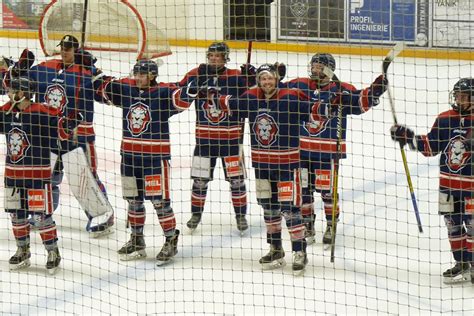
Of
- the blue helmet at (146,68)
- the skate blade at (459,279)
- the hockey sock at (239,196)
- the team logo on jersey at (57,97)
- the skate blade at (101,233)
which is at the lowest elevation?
the skate blade at (459,279)

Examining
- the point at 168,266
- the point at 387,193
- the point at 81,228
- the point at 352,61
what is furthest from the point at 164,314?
the point at 352,61

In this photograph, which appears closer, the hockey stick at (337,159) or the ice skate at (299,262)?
the ice skate at (299,262)

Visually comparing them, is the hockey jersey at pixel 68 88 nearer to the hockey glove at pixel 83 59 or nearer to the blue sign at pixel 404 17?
the hockey glove at pixel 83 59

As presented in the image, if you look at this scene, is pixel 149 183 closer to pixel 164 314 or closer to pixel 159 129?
pixel 159 129

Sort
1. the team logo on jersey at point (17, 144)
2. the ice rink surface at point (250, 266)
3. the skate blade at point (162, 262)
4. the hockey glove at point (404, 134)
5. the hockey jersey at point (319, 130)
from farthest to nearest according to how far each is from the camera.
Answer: the hockey jersey at point (319, 130) < the skate blade at point (162, 262) < the team logo on jersey at point (17, 144) < the hockey glove at point (404, 134) < the ice rink surface at point (250, 266)

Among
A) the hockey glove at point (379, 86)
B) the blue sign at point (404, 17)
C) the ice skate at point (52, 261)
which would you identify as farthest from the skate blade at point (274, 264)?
the blue sign at point (404, 17)

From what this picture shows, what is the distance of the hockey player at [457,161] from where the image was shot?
22.2 feet

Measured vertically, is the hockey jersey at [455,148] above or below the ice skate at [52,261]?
above

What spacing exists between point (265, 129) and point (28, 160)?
149cm

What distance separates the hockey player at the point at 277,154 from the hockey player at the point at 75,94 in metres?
1.25

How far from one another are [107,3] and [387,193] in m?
5.27

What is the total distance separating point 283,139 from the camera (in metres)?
7.19

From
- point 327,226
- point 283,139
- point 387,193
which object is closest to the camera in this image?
point 283,139

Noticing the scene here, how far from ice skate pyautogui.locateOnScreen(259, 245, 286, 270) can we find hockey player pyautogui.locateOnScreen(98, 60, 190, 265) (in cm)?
63
